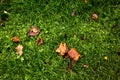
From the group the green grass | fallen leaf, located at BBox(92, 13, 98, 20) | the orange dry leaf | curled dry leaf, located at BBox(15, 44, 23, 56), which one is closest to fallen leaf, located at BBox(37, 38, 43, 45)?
the green grass

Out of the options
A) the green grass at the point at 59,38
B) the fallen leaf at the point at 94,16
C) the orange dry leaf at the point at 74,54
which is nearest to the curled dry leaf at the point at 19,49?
the green grass at the point at 59,38

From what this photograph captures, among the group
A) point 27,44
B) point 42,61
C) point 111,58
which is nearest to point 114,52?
point 111,58

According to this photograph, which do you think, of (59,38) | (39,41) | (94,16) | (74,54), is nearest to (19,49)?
(39,41)

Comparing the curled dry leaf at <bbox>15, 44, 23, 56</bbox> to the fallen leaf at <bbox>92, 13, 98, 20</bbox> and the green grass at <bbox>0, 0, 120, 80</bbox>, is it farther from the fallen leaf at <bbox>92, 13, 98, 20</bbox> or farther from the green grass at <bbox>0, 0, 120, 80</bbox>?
the fallen leaf at <bbox>92, 13, 98, 20</bbox>

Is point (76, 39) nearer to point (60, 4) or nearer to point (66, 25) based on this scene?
point (66, 25)

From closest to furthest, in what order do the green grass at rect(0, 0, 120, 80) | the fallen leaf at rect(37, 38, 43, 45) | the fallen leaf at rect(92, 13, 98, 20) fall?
the green grass at rect(0, 0, 120, 80) → the fallen leaf at rect(37, 38, 43, 45) → the fallen leaf at rect(92, 13, 98, 20)

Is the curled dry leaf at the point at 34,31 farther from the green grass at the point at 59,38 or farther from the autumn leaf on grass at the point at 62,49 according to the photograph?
the autumn leaf on grass at the point at 62,49

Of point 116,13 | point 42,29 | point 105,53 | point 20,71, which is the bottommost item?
point 20,71

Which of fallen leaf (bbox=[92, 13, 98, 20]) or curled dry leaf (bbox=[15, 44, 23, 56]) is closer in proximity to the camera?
curled dry leaf (bbox=[15, 44, 23, 56])
